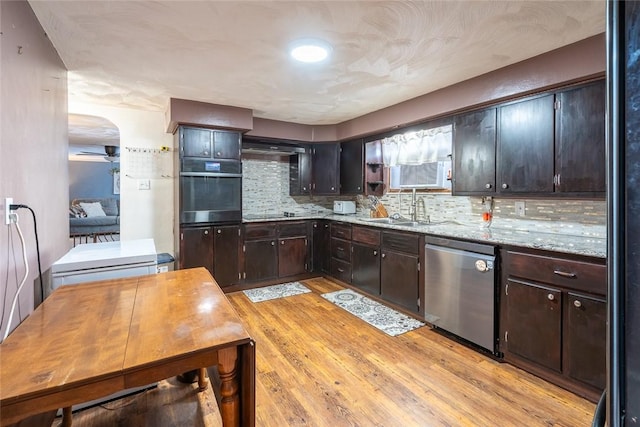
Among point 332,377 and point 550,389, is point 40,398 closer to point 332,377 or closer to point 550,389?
point 332,377

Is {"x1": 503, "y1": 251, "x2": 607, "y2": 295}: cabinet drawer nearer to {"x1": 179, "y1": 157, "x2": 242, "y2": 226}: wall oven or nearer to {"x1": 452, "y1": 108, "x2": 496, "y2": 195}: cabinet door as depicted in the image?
{"x1": 452, "y1": 108, "x2": 496, "y2": 195}: cabinet door

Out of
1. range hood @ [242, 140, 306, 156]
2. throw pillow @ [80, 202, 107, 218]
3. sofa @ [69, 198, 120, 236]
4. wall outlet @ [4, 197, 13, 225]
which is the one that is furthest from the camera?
throw pillow @ [80, 202, 107, 218]

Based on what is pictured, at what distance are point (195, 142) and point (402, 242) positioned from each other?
2585 mm

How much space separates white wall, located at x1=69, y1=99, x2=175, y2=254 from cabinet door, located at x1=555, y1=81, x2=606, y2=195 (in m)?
4.09

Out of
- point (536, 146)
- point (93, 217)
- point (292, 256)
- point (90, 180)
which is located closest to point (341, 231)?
point (292, 256)

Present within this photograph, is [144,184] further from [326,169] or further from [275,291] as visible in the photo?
[326,169]

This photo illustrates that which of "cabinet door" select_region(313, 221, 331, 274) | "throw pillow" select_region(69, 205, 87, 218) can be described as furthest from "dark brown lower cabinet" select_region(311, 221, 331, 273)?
"throw pillow" select_region(69, 205, 87, 218)

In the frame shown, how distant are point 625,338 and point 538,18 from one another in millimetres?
2081

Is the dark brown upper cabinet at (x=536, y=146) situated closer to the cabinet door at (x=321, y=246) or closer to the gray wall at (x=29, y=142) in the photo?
the cabinet door at (x=321, y=246)

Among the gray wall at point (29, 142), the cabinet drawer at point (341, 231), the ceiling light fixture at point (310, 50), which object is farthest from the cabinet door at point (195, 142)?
the cabinet drawer at point (341, 231)

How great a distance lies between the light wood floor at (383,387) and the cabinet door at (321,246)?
1.70m

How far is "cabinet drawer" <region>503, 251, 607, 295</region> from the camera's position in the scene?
1.85 metres

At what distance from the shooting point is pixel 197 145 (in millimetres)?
3650

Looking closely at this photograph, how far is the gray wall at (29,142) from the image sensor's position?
56.7 inches
